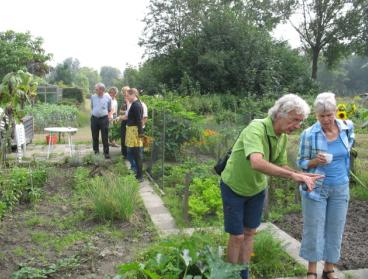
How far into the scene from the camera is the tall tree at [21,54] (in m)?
25.8

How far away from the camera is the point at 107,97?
10172 mm

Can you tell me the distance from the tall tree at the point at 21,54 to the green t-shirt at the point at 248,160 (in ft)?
75.4

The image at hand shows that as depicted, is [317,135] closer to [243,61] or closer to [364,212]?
[364,212]

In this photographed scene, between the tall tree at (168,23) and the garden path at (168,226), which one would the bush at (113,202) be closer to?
the garden path at (168,226)

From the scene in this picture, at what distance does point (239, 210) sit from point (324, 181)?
825 millimetres

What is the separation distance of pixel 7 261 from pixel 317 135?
3188 mm

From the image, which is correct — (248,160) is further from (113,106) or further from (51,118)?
(51,118)

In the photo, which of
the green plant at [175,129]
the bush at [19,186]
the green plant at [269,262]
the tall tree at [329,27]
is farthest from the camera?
the tall tree at [329,27]

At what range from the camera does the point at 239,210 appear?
140 inches

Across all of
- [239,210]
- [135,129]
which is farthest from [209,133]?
[239,210]

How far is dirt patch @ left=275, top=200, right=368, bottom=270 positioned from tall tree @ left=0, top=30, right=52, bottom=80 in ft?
70.6

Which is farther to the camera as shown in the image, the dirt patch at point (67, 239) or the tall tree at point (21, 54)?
the tall tree at point (21, 54)

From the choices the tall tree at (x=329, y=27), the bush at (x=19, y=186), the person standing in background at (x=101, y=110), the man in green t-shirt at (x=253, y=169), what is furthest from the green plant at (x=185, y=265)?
the tall tree at (x=329, y=27)

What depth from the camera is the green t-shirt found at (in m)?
3.30
